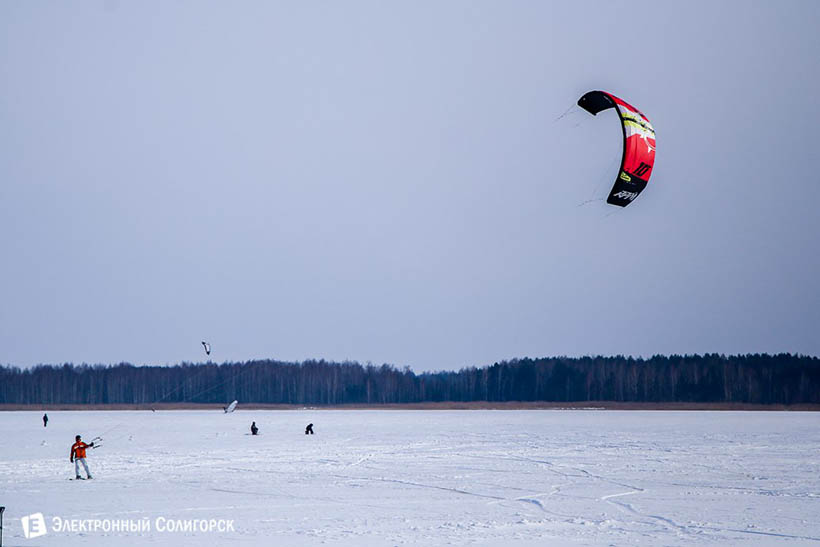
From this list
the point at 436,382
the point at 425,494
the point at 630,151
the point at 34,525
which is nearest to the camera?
the point at 34,525

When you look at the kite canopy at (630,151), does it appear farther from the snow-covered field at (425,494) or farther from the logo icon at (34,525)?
the logo icon at (34,525)

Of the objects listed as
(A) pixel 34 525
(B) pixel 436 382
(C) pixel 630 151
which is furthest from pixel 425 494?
(B) pixel 436 382

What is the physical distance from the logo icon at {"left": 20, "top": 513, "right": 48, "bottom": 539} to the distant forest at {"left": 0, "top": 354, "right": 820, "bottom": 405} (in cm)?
9338

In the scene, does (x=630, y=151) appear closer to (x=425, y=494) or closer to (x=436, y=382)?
(x=425, y=494)

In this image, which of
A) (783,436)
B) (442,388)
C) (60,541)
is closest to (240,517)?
(60,541)

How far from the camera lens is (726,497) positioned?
1373cm

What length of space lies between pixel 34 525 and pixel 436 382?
110 meters

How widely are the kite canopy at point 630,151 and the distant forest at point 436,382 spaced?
281 ft

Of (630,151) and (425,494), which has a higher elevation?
(630,151)

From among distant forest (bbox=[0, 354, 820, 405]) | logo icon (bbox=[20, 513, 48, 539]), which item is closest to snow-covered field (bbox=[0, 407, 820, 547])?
logo icon (bbox=[20, 513, 48, 539])

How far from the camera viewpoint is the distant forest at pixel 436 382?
98.2 metres

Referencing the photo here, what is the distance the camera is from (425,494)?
13.8 metres

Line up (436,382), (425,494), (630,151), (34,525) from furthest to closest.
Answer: (436,382)
(630,151)
(425,494)
(34,525)

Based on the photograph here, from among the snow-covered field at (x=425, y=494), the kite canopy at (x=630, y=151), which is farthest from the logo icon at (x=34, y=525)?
the kite canopy at (x=630, y=151)
